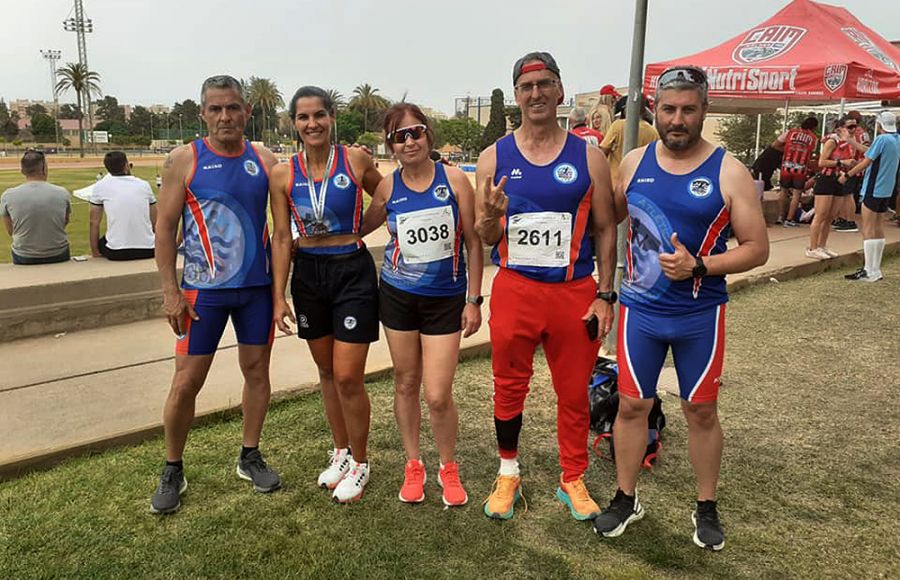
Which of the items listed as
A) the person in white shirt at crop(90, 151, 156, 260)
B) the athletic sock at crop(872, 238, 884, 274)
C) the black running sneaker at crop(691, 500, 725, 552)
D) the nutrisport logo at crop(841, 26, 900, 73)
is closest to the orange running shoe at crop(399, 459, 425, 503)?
the black running sneaker at crop(691, 500, 725, 552)

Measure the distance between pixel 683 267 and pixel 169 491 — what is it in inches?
104

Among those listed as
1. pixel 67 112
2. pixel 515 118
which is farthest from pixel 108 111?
pixel 515 118

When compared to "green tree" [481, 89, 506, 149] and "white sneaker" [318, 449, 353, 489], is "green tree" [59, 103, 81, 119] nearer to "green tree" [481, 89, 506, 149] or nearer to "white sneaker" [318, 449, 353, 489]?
"green tree" [481, 89, 506, 149]

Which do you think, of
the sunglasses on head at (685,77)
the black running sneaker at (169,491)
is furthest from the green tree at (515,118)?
the black running sneaker at (169,491)

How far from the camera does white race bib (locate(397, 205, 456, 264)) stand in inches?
123

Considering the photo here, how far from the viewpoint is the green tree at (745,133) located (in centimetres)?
3466

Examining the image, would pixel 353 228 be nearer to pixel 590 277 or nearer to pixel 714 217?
pixel 590 277

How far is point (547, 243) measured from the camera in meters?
3.02

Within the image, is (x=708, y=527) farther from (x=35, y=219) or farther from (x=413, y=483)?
(x=35, y=219)

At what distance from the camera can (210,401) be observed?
4.35 metres

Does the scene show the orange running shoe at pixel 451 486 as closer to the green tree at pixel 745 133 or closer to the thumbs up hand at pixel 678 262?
the thumbs up hand at pixel 678 262

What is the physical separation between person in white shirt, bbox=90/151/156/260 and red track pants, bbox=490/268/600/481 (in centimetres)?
520

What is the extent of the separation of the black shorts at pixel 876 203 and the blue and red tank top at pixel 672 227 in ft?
21.7

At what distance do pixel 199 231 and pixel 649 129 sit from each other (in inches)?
184
